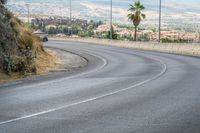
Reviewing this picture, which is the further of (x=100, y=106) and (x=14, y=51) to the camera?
(x=14, y=51)

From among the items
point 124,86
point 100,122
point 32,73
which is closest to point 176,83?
point 124,86

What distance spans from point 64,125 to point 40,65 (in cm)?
1855

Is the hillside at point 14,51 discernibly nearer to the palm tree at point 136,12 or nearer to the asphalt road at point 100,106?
the asphalt road at point 100,106

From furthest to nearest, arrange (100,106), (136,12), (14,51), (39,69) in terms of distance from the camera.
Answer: (136,12)
(39,69)
(14,51)
(100,106)

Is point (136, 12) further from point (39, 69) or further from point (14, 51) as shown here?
point (14, 51)

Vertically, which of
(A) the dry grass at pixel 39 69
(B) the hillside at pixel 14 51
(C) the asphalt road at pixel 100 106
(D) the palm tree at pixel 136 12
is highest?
(D) the palm tree at pixel 136 12

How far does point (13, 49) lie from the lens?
26.0 meters

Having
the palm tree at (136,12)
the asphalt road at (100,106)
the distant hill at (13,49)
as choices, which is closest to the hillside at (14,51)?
the distant hill at (13,49)

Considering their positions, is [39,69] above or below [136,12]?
below

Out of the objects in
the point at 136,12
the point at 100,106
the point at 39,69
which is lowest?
the point at 39,69

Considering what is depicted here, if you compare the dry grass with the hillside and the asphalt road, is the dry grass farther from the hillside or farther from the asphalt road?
the asphalt road

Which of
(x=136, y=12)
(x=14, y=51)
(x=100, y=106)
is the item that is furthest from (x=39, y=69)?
(x=136, y=12)

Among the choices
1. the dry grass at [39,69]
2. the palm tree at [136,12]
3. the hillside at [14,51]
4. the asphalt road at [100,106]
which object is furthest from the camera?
the palm tree at [136,12]

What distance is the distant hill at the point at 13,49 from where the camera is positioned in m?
23.7
